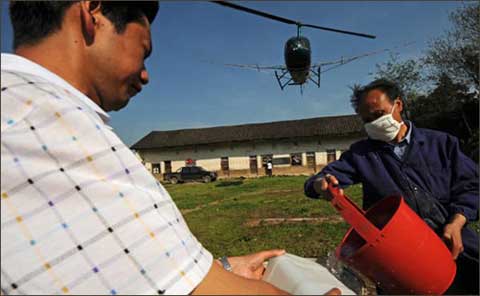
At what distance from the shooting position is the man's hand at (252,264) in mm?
975

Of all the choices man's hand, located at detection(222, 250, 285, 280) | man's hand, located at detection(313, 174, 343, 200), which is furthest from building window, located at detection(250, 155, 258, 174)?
man's hand, located at detection(222, 250, 285, 280)

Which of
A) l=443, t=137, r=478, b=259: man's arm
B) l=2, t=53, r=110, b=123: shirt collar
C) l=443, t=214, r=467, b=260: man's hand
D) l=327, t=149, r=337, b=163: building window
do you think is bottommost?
l=327, t=149, r=337, b=163: building window

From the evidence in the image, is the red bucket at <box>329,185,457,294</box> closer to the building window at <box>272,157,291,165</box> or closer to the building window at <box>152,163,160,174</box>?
the building window at <box>272,157,291,165</box>

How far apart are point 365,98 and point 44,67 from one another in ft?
5.76

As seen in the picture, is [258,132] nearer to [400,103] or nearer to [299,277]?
[400,103]

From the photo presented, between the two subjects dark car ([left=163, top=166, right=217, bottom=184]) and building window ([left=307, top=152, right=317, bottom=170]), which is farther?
building window ([left=307, top=152, right=317, bottom=170])

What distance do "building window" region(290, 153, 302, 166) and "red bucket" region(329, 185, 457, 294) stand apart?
88.0 ft

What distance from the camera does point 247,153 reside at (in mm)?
29578

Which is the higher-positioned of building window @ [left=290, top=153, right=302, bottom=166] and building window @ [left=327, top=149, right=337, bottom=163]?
building window @ [left=327, top=149, right=337, bottom=163]

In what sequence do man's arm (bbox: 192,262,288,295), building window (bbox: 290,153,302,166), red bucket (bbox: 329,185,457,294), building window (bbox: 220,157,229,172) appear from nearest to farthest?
man's arm (bbox: 192,262,288,295)
red bucket (bbox: 329,185,457,294)
building window (bbox: 290,153,302,166)
building window (bbox: 220,157,229,172)

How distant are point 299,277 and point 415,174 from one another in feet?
3.85

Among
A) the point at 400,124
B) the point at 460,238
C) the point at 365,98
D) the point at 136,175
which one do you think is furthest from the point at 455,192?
the point at 136,175

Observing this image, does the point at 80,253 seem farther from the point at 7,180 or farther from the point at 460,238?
the point at 460,238

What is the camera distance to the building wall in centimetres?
2770
